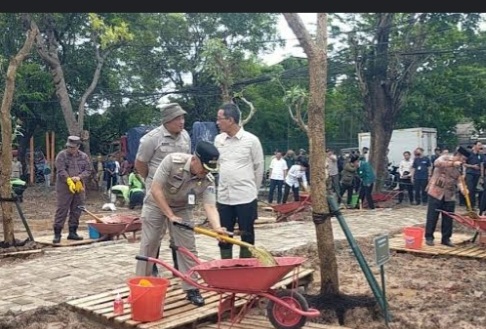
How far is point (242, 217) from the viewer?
5527mm

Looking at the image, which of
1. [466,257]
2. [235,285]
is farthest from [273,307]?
[466,257]

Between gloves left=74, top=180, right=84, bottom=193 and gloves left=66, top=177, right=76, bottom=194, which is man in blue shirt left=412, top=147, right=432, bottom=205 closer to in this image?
gloves left=74, top=180, right=84, bottom=193

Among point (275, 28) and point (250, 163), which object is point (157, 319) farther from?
point (275, 28)

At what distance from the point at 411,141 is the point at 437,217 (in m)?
14.3

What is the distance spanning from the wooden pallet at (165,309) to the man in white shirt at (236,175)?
2.30ft

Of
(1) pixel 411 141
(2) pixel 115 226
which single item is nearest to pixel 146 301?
(2) pixel 115 226

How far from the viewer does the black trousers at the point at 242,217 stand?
18.1 feet

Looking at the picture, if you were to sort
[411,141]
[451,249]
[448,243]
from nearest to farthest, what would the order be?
[451,249] → [448,243] → [411,141]

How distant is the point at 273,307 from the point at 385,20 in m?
16.6

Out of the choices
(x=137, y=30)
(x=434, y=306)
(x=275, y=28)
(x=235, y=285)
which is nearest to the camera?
(x=235, y=285)

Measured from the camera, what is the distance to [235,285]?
423 centimetres

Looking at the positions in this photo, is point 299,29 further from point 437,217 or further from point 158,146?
point 437,217

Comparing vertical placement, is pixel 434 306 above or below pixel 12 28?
below

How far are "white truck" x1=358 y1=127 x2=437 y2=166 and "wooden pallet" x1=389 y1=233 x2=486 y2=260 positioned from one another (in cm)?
1317
